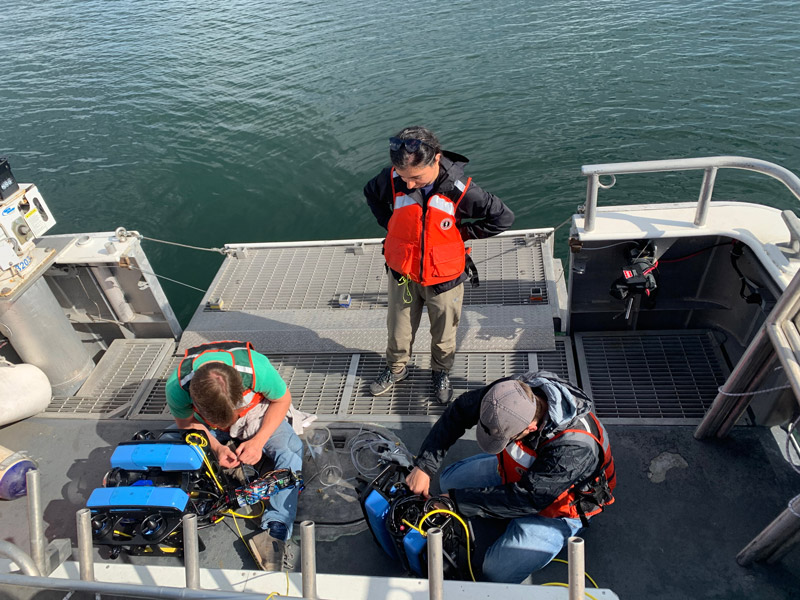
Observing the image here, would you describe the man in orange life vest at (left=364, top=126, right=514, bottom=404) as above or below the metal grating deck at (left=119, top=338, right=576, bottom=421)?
above

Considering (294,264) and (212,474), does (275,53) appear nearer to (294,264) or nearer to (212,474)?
(294,264)

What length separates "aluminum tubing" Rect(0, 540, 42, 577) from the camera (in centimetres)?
189

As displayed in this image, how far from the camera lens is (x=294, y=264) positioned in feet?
17.7

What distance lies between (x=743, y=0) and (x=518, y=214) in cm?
938

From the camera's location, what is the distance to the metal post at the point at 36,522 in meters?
1.92

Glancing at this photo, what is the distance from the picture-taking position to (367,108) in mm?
10719

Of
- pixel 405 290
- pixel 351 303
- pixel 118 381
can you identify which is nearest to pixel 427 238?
pixel 405 290

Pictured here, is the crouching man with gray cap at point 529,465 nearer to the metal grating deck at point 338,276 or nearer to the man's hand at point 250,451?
the man's hand at point 250,451

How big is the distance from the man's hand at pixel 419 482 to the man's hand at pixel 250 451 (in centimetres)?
87

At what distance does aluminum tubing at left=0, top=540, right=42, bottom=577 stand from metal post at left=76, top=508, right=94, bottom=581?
199mm

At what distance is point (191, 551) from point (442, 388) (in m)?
2.42

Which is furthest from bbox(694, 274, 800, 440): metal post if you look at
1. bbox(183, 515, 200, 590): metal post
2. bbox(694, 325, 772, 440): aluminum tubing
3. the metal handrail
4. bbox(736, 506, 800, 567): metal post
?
bbox(183, 515, 200, 590): metal post

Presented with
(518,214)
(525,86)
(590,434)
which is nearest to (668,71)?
(525,86)

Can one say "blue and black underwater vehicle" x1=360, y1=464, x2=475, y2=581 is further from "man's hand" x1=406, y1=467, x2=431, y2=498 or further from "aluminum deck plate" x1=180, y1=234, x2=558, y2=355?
"aluminum deck plate" x1=180, y1=234, x2=558, y2=355
